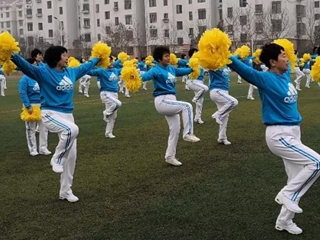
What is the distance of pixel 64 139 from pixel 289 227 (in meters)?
3.18

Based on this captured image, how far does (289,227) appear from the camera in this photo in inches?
209

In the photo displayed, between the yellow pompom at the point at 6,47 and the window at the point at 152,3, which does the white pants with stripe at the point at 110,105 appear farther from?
the window at the point at 152,3

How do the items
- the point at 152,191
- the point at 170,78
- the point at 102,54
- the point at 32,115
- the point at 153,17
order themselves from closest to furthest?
the point at 152,191 < the point at 102,54 < the point at 170,78 < the point at 32,115 < the point at 153,17

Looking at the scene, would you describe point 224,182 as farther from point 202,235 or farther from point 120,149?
point 120,149

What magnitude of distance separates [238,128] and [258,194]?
6339 millimetres

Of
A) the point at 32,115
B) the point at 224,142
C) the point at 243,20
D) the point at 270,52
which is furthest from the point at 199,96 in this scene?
the point at 243,20

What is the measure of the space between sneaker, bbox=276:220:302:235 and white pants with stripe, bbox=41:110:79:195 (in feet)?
9.78

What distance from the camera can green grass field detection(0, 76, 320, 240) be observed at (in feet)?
18.4

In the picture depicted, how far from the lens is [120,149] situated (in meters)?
10.7

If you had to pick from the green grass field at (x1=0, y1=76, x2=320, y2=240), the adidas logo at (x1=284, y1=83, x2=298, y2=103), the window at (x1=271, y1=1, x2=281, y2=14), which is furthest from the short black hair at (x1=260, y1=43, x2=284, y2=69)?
the window at (x1=271, y1=1, x2=281, y2=14)

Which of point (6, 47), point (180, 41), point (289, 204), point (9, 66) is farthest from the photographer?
point (180, 41)

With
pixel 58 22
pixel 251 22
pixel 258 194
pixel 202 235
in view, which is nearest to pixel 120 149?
pixel 258 194

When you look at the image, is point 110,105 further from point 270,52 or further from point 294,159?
point 294,159

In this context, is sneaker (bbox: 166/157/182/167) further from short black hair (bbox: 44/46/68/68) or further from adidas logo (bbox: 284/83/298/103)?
adidas logo (bbox: 284/83/298/103)
